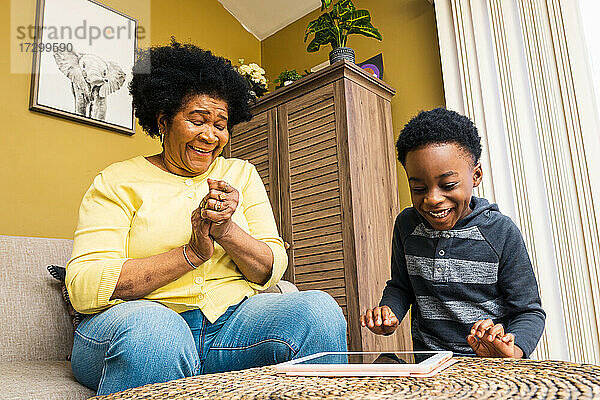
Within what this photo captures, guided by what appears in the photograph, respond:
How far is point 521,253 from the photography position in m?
1.18

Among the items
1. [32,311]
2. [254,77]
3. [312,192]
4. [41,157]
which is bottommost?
[32,311]

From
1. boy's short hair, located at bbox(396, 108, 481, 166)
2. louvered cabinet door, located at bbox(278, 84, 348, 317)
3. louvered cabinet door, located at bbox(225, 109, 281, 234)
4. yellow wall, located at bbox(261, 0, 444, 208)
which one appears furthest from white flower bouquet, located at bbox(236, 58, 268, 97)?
boy's short hair, located at bbox(396, 108, 481, 166)

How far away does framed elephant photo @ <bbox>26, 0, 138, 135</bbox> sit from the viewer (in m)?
2.54

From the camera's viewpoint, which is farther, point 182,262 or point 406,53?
point 406,53

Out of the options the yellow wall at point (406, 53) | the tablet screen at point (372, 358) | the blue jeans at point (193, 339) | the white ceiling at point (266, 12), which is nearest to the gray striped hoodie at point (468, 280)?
the blue jeans at point (193, 339)

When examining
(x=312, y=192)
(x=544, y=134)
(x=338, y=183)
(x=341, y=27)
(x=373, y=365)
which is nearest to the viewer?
(x=373, y=365)

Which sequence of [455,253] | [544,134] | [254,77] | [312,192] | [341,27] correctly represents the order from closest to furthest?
[455,253]
[544,134]
[312,192]
[341,27]
[254,77]

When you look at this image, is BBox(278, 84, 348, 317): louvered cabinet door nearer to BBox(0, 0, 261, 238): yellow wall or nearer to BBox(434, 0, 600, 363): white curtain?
BBox(434, 0, 600, 363): white curtain

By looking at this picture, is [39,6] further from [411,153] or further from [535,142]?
[535,142]

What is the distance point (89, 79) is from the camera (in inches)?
106

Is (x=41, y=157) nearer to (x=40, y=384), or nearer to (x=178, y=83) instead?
(x=178, y=83)

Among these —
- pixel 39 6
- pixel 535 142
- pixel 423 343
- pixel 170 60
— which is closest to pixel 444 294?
pixel 423 343

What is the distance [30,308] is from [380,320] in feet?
3.46

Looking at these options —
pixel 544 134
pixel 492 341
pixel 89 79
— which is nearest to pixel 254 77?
pixel 89 79
